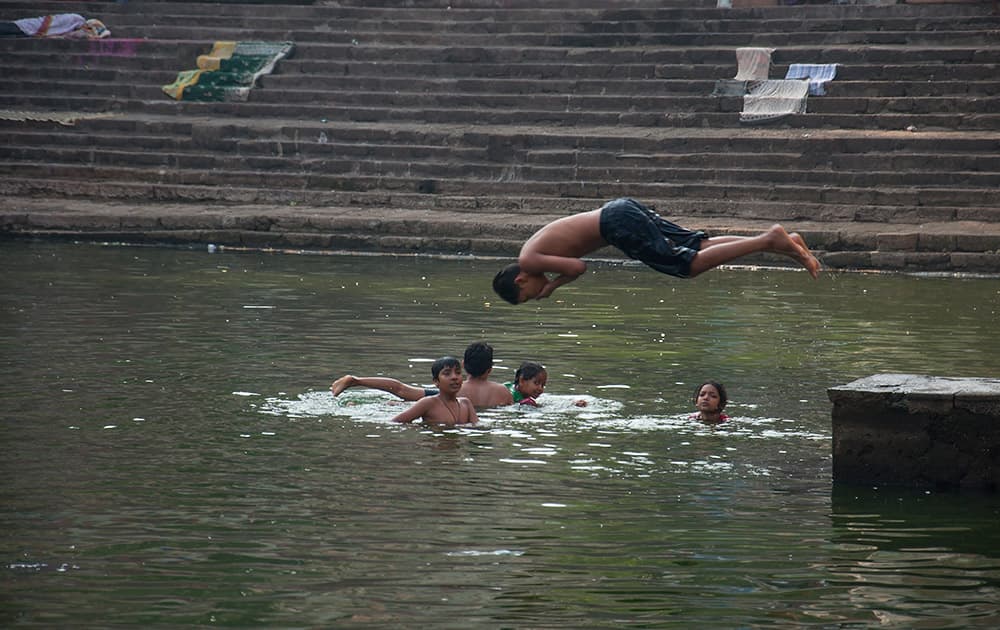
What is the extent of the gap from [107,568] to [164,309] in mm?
8091

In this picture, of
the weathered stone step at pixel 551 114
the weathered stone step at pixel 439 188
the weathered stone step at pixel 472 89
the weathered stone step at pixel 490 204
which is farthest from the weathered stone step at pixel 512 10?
the weathered stone step at pixel 490 204

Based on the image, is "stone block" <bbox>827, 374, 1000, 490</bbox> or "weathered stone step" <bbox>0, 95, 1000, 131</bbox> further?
"weathered stone step" <bbox>0, 95, 1000, 131</bbox>

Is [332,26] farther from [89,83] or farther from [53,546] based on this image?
[53,546]

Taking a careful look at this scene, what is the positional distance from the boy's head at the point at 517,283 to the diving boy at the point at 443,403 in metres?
0.63

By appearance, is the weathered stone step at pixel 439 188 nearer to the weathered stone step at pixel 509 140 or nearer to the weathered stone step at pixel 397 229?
the weathered stone step at pixel 397 229

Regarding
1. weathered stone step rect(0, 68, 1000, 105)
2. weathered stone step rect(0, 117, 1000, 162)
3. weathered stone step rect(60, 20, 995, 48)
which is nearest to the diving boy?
weathered stone step rect(0, 117, 1000, 162)

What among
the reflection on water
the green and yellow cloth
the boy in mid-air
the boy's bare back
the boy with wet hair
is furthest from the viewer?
the green and yellow cloth

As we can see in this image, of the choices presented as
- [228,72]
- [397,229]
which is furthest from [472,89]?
[397,229]

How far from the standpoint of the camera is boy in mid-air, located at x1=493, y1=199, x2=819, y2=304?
8.59m

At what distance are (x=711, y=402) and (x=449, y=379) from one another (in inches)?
58.2

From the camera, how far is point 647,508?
6988mm

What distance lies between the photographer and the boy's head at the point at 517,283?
865 centimetres

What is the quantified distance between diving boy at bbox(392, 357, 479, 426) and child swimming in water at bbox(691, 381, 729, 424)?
4.44 ft

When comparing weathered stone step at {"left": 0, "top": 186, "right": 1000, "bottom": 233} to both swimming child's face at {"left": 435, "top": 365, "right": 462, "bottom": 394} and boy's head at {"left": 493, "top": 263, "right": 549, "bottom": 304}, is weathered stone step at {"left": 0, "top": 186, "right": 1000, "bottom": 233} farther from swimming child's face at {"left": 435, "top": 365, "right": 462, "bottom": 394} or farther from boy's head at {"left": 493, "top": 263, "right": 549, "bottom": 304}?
boy's head at {"left": 493, "top": 263, "right": 549, "bottom": 304}
